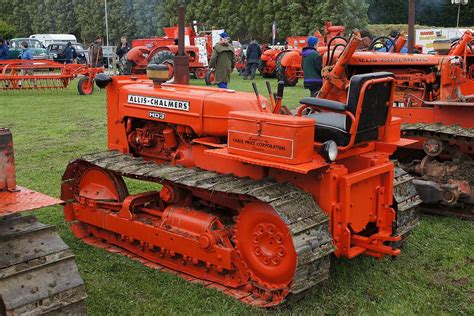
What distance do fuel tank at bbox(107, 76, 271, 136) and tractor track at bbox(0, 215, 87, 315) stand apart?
2.09 m

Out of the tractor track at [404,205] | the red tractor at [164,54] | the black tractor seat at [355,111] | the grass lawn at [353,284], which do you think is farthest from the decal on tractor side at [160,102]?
the red tractor at [164,54]

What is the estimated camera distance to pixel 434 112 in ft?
25.3

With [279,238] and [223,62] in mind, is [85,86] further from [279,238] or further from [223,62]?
[279,238]

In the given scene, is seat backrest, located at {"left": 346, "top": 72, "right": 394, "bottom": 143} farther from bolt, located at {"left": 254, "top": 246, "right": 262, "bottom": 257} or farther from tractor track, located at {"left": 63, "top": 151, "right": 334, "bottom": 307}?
bolt, located at {"left": 254, "top": 246, "right": 262, "bottom": 257}

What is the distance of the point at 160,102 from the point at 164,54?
17.1 metres

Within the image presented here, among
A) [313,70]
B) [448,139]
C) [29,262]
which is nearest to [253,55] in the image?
[313,70]

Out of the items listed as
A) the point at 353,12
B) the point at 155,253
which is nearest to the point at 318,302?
the point at 155,253

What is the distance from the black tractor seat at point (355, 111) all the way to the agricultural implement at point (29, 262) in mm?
2235

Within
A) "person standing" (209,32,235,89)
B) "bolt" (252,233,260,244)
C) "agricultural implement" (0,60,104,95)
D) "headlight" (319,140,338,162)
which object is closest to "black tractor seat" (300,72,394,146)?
"headlight" (319,140,338,162)

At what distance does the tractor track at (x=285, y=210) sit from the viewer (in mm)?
4523

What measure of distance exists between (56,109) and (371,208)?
1298 centimetres

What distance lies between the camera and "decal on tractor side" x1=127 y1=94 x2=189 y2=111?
5871 mm

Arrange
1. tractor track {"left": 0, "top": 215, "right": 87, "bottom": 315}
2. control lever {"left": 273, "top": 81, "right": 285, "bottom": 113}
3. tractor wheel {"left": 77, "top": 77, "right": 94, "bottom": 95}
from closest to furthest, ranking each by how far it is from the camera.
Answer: tractor track {"left": 0, "top": 215, "right": 87, "bottom": 315}
control lever {"left": 273, "top": 81, "right": 285, "bottom": 113}
tractor wheel {"left": 77, "top": 77, "right": 94, "bottom": 95}

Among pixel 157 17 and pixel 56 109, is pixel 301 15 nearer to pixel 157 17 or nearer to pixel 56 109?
pixel 157 17
